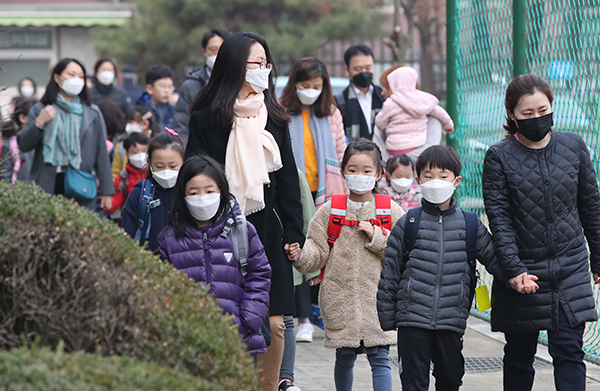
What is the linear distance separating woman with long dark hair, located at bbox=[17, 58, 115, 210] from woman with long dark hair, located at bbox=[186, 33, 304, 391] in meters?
2.92

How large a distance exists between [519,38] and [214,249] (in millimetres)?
3443

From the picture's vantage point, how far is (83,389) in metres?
2.16

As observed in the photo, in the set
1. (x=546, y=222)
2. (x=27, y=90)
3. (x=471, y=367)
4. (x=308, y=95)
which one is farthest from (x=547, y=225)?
(x=27, y=90)

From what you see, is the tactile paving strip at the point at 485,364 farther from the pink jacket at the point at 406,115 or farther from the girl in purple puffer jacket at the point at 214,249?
the girl in purple puffer jacket at the point at 214,249

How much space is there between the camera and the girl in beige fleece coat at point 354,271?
4473mm

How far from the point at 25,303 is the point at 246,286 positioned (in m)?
1.40

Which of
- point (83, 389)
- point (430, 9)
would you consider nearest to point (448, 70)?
point (83, 389)

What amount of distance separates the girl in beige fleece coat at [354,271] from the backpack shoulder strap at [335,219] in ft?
0.06

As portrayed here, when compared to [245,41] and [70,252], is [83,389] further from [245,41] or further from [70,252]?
[245,41]

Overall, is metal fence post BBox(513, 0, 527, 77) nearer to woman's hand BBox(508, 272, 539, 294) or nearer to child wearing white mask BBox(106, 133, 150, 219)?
woman's hand BBox(508, 272, 539, 294)

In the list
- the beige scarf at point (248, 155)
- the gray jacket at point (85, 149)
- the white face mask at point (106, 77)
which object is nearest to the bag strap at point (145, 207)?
the beige scarf at point (248, 155)

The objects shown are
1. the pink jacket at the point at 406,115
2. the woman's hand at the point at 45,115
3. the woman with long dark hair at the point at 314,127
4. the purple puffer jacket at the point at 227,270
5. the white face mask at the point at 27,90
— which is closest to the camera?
the purple puffer jacket at the point at 227,270

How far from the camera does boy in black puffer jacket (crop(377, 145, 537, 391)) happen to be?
4.11 meters

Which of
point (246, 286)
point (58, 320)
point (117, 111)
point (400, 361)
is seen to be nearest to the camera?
point (58, 320)
